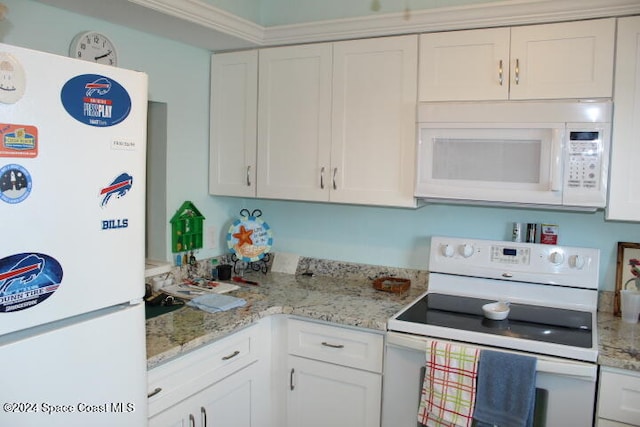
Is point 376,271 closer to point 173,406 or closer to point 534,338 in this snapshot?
point 534,338

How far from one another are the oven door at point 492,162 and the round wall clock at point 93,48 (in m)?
1.37

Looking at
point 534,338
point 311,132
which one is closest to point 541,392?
point 534,338

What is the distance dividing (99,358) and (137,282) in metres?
0.22

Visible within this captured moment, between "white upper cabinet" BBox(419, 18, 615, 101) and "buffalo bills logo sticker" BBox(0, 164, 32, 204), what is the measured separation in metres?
1.66

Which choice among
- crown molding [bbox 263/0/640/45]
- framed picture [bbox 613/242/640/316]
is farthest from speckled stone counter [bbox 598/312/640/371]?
crown molding [bbox 263/0/640/45]

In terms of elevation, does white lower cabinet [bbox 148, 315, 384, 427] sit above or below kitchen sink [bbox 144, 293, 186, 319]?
below

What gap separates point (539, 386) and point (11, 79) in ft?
6.02

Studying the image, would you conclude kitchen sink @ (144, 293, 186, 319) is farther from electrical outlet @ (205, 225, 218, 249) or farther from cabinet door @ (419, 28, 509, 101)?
cabinet door @ (419, 28, 509, 101)

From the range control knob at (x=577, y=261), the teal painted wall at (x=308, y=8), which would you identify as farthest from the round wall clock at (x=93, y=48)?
the range control knob at (x=577, y=261)

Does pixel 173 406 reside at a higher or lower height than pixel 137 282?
lower

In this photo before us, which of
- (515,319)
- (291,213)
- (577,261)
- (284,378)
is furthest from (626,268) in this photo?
(291,213)

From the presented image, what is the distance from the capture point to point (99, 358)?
1416 millimetres

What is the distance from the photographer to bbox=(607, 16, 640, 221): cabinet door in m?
2.04

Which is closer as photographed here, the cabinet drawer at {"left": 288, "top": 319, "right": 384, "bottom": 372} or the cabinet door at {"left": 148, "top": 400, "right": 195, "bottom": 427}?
the cabinet door at {"left": 148, "top": 400, "right": 195, "bottom": 427}
